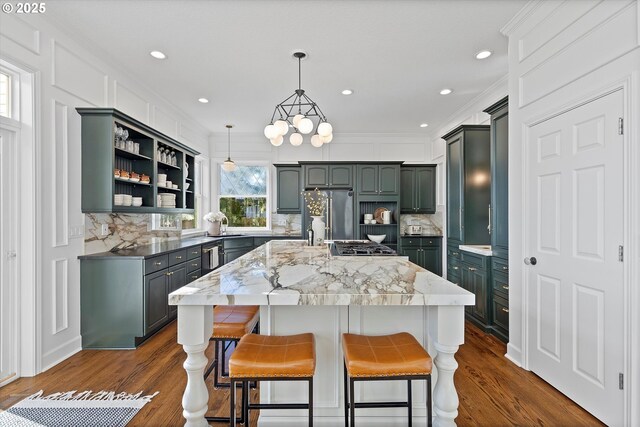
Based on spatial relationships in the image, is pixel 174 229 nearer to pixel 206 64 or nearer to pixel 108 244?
pixel 108 244

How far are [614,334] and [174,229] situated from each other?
16.7 ft

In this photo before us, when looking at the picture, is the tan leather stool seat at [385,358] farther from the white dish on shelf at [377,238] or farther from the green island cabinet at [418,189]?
the green island cabinet at [418,189]

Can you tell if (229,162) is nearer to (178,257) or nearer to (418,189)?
(178,257)

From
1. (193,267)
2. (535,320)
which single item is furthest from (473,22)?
(193,267)

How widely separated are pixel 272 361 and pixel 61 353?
2.51m

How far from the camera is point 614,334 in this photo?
6.08 feet

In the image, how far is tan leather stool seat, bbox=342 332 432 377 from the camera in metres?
1.41

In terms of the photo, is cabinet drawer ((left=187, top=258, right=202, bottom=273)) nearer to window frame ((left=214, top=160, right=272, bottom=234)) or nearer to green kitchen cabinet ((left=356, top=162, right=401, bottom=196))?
window frame ((left=214, top=160, right=272, bottom=234))

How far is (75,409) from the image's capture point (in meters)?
2.06

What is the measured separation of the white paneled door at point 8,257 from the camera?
240 cm

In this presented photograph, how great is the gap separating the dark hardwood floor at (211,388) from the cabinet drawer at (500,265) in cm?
75

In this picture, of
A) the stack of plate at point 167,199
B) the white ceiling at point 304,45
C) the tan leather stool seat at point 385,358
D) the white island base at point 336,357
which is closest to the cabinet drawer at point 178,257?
the stack of plate at point 167,199

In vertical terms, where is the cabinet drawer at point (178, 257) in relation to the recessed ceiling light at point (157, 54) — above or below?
below

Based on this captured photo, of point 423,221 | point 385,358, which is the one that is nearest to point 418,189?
point 423,221
